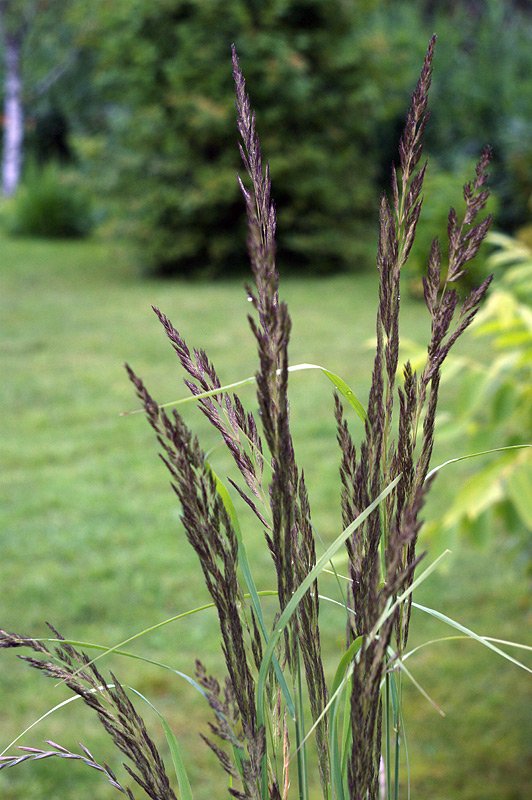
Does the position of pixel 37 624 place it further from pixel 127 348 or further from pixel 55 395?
pixel 127 348

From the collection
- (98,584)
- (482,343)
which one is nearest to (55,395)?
(98,584)

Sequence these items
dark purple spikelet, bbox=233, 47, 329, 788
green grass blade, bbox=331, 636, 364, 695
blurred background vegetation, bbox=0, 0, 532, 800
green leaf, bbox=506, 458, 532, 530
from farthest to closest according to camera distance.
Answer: blurred background vegetation, bbox=0, 0, 532, 800 < green leaf, bbox=506, 458, 532, 530 < green grass blade, bbox=331, 636, 364, 695 < dark purple spikelet, bbox=233, 47, 329, 788

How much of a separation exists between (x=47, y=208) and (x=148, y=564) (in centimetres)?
1168

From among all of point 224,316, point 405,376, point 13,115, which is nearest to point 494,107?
point 224,316

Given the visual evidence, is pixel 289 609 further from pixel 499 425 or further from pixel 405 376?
pixel 499 425

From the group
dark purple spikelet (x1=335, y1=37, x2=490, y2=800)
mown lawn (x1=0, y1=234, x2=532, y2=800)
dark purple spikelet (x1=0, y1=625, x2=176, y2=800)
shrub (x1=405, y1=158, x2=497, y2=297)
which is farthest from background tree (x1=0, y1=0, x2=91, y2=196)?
dark purple spikelet (x1=0, y1=625, x2=176, y2=800)

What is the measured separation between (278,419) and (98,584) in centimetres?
318

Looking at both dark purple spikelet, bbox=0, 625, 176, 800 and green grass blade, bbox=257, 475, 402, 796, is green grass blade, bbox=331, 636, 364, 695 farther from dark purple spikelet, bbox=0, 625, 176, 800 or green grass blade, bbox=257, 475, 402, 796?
dark purple spikelet, bbox=0, 625, 176, 800

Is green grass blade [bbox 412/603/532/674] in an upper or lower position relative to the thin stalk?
upper

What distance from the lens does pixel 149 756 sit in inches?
26.2

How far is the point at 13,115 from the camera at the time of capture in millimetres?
17375

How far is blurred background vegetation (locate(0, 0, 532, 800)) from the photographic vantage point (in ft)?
8.25

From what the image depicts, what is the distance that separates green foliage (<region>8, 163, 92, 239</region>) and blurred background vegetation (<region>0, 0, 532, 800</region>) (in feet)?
0.13

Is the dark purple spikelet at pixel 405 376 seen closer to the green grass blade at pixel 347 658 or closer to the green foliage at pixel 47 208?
the green grass blade at pixel 347 658
